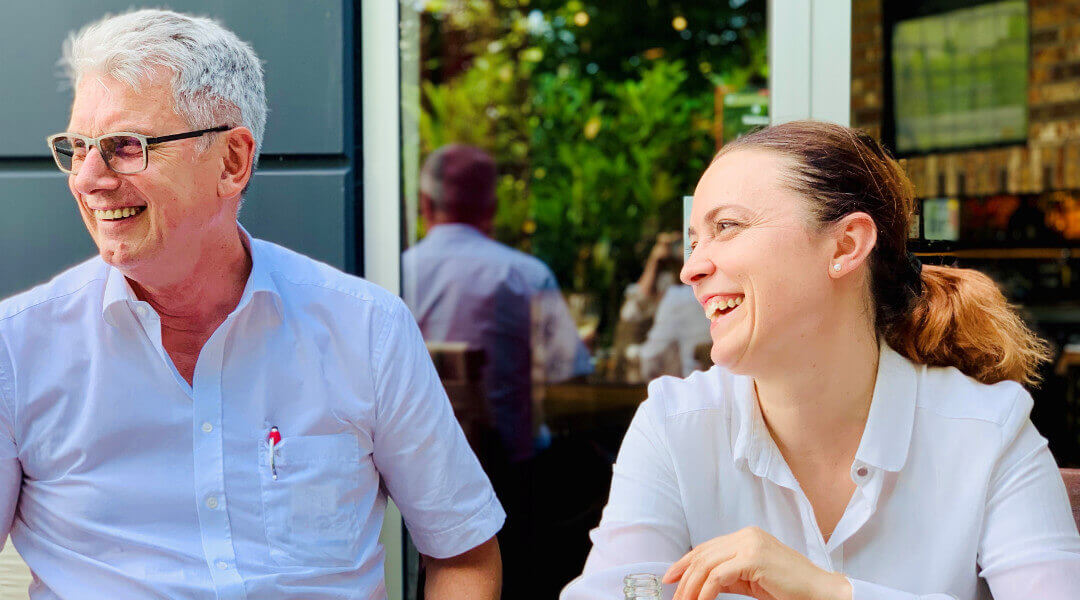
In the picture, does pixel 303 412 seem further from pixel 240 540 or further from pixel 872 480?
pixel 872 480

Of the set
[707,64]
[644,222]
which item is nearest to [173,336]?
[644,222]

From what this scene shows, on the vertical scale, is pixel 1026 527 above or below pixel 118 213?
below

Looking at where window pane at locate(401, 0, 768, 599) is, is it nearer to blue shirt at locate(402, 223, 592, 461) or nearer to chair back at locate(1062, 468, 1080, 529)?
blue shirt at locate(402, 223, 592, 461)

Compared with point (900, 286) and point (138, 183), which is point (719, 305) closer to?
point (900, 286)

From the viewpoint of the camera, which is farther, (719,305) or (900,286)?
(900,286)

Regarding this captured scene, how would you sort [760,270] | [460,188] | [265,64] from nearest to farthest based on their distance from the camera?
[760,270]
[265,64]
[460,188]

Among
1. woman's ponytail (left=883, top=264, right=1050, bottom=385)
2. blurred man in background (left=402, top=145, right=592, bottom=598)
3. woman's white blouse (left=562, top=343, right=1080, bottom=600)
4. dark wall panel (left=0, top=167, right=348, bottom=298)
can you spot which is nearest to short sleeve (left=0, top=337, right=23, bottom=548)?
dark wall panel (left=0, top=167, right=348, bottom=298)

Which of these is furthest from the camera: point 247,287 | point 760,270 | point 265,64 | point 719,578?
point 265,64

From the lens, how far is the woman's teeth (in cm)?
160

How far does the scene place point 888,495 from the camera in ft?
5.24

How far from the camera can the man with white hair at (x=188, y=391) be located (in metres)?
1.70

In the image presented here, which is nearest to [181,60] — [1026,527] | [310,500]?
[310,500]

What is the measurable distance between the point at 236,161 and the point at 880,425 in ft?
3.86

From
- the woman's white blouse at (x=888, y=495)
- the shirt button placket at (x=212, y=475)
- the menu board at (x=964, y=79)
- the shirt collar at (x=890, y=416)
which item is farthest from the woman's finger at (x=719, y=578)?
the menu board at (x=964, y=79)
